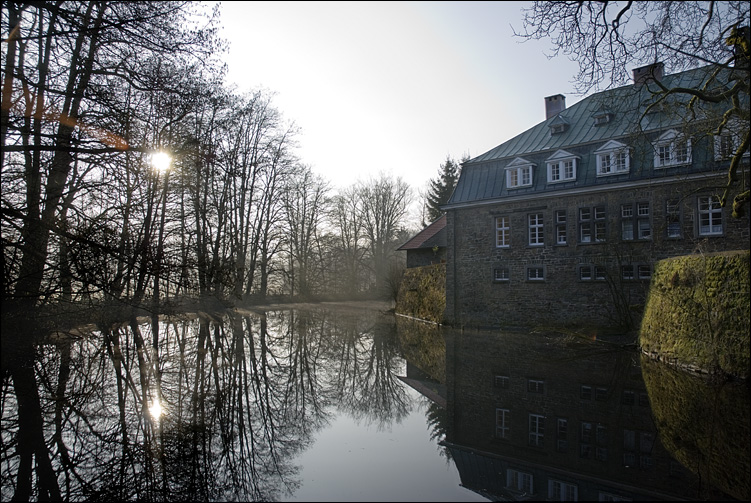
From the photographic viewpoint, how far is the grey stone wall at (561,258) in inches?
700

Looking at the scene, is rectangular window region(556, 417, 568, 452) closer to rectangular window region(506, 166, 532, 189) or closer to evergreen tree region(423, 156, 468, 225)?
rectangular window region(506, 166, 532, 189)

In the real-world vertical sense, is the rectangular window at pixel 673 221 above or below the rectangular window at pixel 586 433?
above

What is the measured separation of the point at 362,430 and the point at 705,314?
7318mm

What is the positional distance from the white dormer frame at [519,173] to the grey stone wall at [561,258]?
0.86 m

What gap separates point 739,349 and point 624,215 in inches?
427

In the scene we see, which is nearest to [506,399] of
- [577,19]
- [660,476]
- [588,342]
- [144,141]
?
[660,476]

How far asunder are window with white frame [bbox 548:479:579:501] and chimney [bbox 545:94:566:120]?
2485cm

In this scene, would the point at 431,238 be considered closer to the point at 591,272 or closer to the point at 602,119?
the point at 602,119

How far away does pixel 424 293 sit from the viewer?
2636 centimetres

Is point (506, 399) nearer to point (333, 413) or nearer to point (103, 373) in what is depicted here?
point (333, 413)

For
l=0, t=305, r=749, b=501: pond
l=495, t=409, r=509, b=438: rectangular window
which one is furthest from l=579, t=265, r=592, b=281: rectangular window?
l=495, t=409, r=509, b=438: rectangular window

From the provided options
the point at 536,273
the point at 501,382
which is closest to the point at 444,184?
the point at 536,273

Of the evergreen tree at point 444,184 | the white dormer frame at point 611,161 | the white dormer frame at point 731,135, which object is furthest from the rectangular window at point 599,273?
the evergreen tree at point 444,184

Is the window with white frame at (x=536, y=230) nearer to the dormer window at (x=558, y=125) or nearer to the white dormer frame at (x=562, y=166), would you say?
the white dormer frame at (x=562, y=166)
